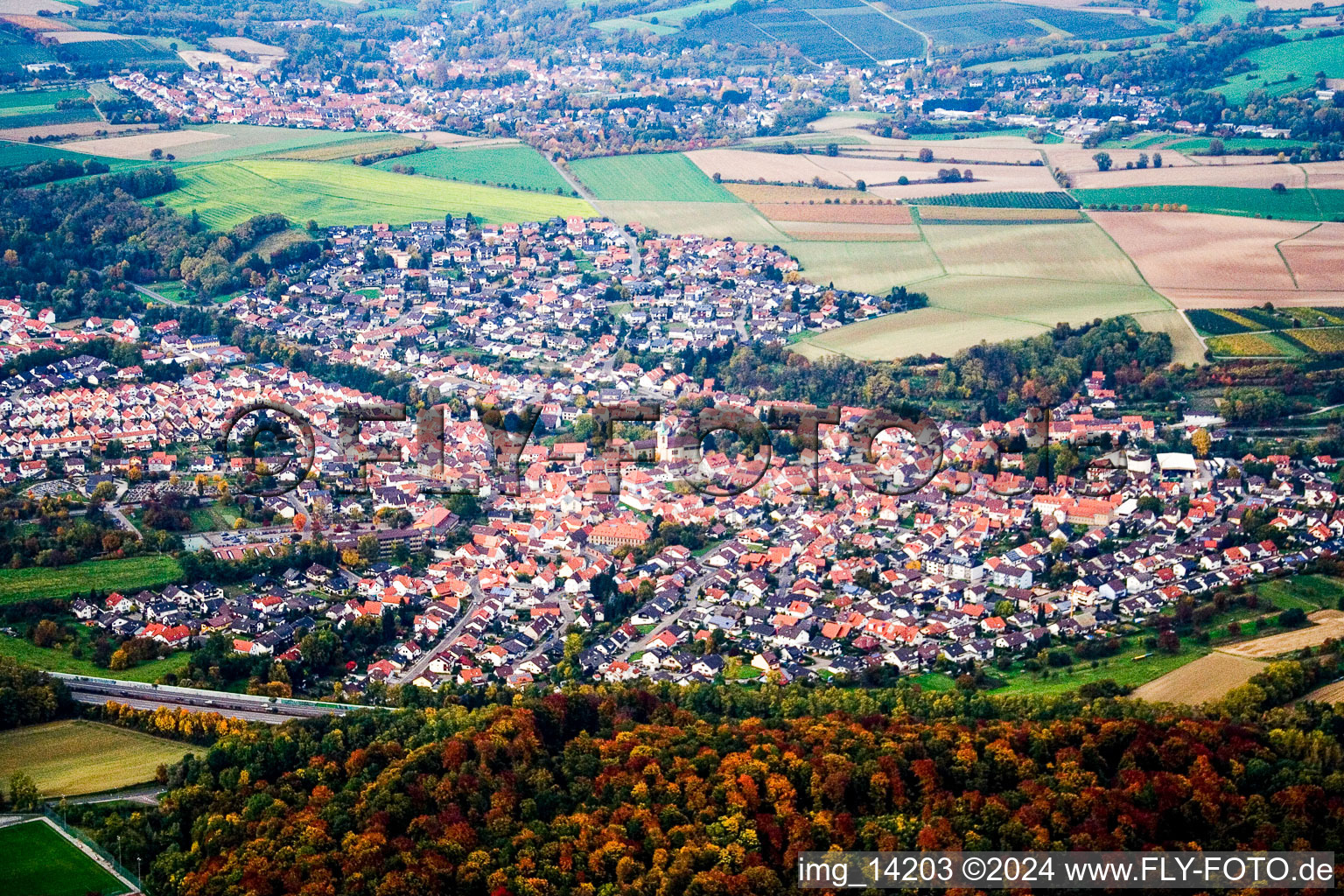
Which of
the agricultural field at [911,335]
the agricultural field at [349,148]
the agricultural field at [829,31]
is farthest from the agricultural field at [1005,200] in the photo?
the agricultural field at [829,31]

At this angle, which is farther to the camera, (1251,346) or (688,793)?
(1251,346)

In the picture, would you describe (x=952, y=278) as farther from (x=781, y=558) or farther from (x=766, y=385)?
(x=781, y=558)

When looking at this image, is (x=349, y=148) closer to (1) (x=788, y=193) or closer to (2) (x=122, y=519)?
(1) (x=788, y=193)

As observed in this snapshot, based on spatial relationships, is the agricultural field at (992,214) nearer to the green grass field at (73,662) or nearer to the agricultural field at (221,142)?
the agricultural field at (221,142)

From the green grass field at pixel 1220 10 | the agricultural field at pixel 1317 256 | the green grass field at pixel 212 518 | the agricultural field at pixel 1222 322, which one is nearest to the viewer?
the green grass field at pixel 212 518

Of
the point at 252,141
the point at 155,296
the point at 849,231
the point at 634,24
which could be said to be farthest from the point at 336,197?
the point at 634,24

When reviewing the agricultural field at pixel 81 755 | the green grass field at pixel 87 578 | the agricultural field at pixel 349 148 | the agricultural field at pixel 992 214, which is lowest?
the agricultural field at pixel 81 755
